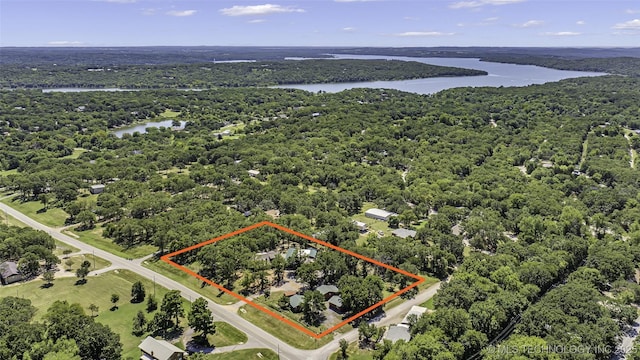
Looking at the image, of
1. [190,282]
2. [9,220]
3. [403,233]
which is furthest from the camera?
[9,220]

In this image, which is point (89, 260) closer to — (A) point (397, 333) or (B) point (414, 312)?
(A) point (397, 333)

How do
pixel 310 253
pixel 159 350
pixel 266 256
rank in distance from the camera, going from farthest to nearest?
1. pixel 266 256
2. pixel 310 253
3. pixel 159 350

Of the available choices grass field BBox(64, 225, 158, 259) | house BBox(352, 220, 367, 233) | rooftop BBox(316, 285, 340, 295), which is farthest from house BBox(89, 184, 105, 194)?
rooftop BBox(316, 285, 340, 295)

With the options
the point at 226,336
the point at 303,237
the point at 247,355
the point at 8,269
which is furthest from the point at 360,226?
the point at 8,269

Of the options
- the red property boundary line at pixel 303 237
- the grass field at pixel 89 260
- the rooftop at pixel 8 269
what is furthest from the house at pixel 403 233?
the rooftop at pixel 8 269

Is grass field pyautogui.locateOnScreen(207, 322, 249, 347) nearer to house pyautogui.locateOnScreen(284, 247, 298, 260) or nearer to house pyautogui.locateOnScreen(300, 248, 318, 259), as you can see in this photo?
house pyautogui.locateOnScreen(284, 247, 298, 260)
